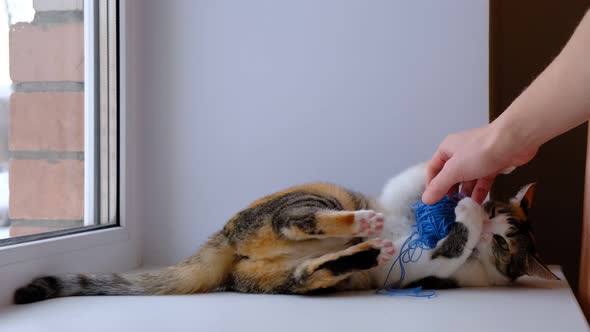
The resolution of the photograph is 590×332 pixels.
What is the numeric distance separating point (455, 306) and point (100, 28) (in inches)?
48.6

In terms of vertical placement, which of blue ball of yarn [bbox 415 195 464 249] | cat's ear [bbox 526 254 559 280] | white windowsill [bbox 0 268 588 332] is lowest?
white windowsill [bbox 0 268 588 332]

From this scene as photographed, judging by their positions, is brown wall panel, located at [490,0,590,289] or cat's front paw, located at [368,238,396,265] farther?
brown wall panel, located at [490,0,590,289]

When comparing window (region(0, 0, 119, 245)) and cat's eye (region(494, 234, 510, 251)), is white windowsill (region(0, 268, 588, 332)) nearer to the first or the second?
cat's eye (region(494, 234, 510, 251))

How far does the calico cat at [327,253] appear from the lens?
5.10ft

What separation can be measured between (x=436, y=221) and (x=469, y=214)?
0.08 meters

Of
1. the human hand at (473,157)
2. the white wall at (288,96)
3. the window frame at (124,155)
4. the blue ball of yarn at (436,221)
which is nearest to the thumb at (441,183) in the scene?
the human hand at (473,157)

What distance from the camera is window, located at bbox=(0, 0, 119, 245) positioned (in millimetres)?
1562

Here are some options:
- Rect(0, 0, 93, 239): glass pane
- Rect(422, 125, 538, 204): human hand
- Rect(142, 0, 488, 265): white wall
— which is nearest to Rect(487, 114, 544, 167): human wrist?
Rect(422, 125, 538, 204): human hand

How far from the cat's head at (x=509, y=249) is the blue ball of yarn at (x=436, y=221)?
11cm

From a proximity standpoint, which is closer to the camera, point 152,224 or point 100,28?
point 100,28

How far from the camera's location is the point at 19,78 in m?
1.62

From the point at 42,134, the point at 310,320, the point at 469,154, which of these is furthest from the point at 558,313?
the point at 42,134

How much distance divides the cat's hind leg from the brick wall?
26.3 inches

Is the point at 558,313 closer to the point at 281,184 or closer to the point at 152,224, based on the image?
the point at 281,184
